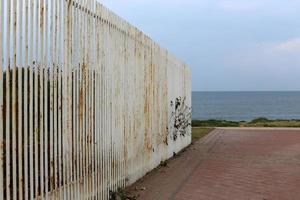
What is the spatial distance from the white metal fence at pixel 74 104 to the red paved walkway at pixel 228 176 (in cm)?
64

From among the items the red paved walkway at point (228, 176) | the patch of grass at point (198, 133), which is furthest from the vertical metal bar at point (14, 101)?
the patch of grass at point (198, 133)

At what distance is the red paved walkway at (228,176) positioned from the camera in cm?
884

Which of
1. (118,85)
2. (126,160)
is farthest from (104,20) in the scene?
(126,160)

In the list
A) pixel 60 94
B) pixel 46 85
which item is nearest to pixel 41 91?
pixel 46 85

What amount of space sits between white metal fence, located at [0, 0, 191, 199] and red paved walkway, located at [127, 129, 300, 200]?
25.4 inches

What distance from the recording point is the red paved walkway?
8844mm

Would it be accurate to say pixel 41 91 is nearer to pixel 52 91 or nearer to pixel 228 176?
pixel 52 91

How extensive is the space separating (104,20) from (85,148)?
2068mm

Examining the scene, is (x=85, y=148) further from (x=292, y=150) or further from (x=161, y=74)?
(x=292, y=150)

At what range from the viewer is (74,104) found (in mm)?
6613

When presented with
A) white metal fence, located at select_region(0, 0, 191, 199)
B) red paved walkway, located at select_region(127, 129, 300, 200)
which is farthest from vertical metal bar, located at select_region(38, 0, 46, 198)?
red paved walkway, located at select_region(127, 129, 300, 200)

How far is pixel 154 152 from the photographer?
1180 centimetres

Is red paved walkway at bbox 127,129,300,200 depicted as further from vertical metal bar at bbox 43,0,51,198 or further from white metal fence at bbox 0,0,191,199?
vertical metal bar at bbox 43,0,51,198

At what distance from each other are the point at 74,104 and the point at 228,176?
204 inches
